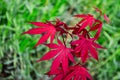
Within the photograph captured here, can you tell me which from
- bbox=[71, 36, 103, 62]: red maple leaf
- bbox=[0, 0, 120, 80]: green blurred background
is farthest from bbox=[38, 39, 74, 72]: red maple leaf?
bbox=[0, 0, 120, 80]: green blurred background

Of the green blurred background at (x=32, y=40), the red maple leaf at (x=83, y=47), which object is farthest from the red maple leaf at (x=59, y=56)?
the green blurred background at (x=32, y=40)

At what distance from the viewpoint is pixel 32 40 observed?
8.39 feet

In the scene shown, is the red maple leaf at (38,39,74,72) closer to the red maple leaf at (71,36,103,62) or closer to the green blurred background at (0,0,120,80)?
the red maple leaf at (71,36,103,62)

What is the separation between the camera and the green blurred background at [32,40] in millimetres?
2535

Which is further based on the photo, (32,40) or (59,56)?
(32,40)

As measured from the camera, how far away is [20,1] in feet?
8.73

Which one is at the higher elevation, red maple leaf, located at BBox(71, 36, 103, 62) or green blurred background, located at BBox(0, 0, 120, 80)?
red maple leaf, located at BBox(71, 36, 103, 62)

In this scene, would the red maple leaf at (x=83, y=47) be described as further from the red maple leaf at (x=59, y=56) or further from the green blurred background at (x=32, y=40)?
the green blurred background at (x=32, y=40)

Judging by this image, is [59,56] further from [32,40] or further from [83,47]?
[32,40]

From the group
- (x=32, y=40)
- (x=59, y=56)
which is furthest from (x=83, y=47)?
(x=32, y=40)

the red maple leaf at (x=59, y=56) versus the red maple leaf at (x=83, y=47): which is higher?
the red maple leaf at (x=83, y=47)

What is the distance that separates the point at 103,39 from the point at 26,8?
78 cm

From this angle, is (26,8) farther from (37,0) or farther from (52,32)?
(52,32)

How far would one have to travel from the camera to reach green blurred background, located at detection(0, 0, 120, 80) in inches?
99.8
